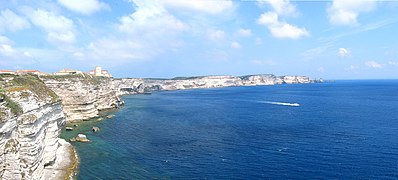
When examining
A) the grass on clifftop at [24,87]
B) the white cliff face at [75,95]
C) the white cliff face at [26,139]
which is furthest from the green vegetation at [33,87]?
the white cliff face at [75,95]

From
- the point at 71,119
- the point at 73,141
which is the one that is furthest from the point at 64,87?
the point at 73,141

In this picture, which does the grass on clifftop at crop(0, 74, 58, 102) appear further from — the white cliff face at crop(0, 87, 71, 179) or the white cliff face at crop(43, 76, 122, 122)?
the white cliff face at crop(43, 76, 122, 122)

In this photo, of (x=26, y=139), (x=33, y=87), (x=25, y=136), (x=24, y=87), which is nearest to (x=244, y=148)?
(x=26, y=139)

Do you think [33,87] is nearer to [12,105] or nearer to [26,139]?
[12,105]

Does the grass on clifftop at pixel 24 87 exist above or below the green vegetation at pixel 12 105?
above

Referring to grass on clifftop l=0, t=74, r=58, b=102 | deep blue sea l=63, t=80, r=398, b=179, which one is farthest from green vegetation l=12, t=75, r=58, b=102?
deep blue sea l=63, t=80, r=398, b=179

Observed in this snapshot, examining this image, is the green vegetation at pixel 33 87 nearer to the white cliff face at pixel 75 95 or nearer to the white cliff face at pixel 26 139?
the white cliff face at pixel 26 139

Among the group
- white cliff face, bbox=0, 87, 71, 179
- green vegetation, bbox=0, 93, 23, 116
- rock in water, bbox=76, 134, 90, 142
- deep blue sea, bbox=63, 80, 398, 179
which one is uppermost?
green vegetation, bbox=0, 93, 23, 116
